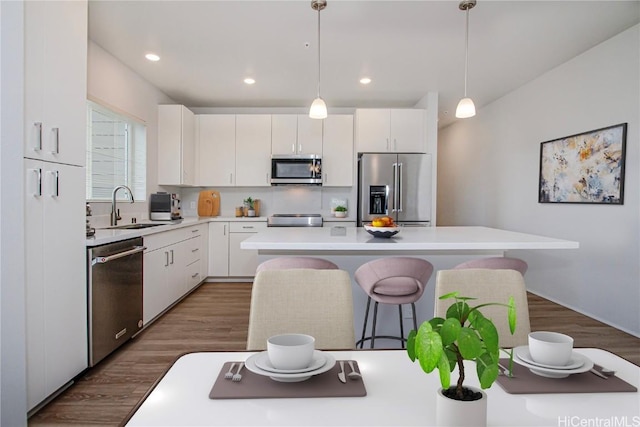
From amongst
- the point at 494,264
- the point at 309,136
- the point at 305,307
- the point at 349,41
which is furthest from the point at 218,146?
the point at 305,307

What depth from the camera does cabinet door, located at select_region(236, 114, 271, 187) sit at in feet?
17.8

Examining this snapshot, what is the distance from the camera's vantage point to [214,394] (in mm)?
841

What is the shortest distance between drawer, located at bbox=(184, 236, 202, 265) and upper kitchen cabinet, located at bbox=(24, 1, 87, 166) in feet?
7.00

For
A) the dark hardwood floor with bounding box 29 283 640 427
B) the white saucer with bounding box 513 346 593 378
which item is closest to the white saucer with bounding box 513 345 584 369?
the white saucer with bounding box 513 346 593 378

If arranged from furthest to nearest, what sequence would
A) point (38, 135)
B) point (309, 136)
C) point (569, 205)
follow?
point (309, 136)
point (569, 205)
point (38, 135)

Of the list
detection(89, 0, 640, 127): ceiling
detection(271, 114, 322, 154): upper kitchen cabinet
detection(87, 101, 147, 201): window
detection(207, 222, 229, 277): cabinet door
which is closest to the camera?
detection(89, 0, 640, 127): ceiling

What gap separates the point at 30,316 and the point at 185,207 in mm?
3845

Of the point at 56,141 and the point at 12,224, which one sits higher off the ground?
the point at 56,141

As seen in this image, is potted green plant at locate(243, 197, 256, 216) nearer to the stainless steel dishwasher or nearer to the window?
the window

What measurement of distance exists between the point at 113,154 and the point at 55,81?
1965 mm

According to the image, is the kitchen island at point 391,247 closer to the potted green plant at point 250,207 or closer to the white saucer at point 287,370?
the white saucer at point 287,370

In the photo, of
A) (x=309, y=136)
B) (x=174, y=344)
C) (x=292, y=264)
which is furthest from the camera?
(x=309, y=136)

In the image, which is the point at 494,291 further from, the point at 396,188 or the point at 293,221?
the point at 293,221

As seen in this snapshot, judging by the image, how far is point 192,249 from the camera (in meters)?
4.57
